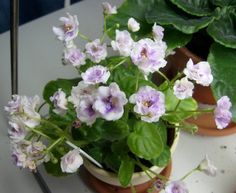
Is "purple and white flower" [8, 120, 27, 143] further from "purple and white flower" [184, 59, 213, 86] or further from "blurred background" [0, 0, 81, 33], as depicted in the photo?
"blurred background" [0, 0, 81, 33]

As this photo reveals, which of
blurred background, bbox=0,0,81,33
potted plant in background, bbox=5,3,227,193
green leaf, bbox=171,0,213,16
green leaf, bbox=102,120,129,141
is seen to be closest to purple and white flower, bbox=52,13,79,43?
potted plant in background, bbox=5,3,227,193

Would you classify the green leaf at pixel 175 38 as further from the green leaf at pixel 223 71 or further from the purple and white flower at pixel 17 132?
the purple and white flower at pixel 17 132

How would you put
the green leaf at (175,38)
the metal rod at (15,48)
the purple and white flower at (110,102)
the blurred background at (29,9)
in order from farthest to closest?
the blurred background at (29,9) → the green leaf at (175,38) → the metal rod at (15,48) → the purple and white flower at (110,102)

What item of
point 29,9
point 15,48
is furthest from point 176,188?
point 29,9

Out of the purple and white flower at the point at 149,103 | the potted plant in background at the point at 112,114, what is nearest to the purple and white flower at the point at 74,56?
the potted plant in background at the point at 112,114

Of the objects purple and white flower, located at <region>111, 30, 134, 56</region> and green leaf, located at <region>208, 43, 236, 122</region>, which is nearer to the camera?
purple and white flower, located at <region>111, 30, 134, 56</region>

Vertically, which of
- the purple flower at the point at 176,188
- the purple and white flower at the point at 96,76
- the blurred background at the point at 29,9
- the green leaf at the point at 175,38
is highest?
the purple and white flower at the point at 96,76

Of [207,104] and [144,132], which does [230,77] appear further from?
[144,132]

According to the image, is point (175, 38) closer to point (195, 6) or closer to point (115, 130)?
point (195, 6)

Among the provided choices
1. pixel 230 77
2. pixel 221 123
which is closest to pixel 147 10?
pixel 230 77
